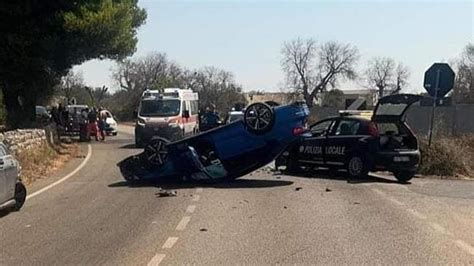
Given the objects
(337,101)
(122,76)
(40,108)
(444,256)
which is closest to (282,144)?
(444,256)

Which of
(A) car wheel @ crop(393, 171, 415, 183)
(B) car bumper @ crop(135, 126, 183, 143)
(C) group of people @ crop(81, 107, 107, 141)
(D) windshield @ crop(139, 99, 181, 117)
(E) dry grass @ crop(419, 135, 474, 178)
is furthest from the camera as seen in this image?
(C) group of people @ crop(81, 107, 107, 141)

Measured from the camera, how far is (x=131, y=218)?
12.0m

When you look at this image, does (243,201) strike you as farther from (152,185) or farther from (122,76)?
(122,76)

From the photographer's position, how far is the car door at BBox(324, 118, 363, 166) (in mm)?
18875

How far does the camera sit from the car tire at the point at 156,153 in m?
17.4

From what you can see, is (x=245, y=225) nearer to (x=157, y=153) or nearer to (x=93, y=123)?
(x=157, y=153)

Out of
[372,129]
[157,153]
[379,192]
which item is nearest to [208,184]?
[157,153]

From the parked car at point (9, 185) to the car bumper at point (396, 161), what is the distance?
29.5ft

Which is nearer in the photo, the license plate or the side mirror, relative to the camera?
the license plate

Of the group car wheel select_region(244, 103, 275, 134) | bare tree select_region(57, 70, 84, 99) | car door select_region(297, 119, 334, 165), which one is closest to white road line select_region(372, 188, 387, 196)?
car wheel select_region(244, 103, 275, 134)

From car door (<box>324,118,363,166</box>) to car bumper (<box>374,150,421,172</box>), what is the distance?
71cm

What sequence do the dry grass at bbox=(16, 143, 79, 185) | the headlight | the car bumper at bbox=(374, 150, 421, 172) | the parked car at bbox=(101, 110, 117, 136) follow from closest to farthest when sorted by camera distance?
1. the car bumper at bbox=(374, 150, 421, 172)
2. the dry grass at bbox=(16, 143, 79, 185)
3. the headlight
4. the parked car at bbox=(101, 110, 117, 136)

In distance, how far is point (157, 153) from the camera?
690 inches

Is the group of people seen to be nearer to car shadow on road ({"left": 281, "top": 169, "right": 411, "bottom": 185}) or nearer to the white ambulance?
the white ambulance
